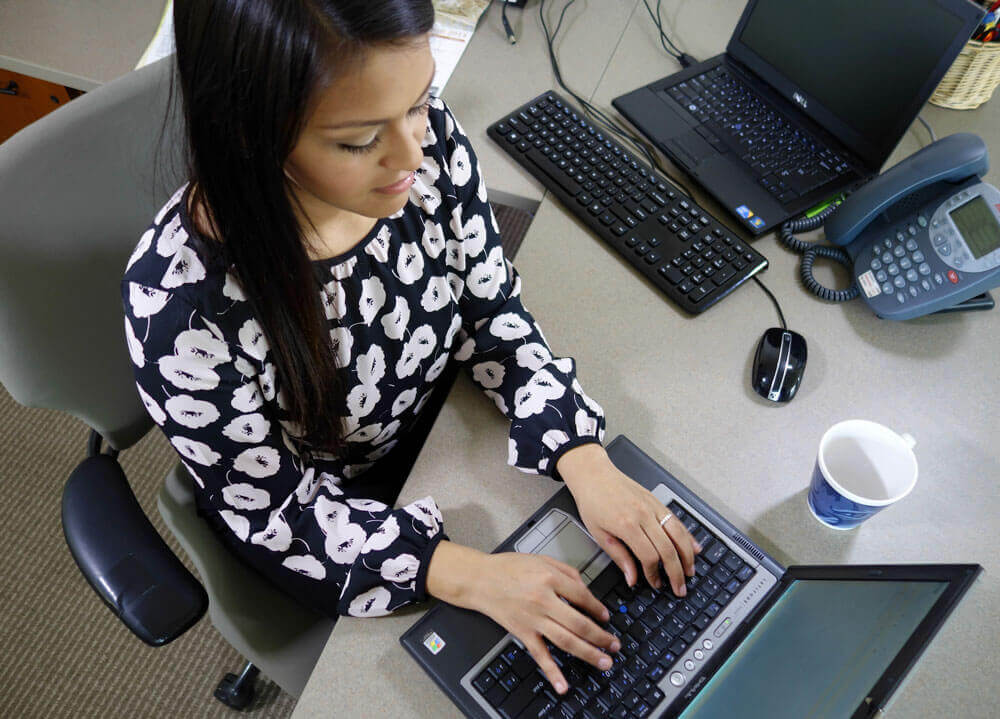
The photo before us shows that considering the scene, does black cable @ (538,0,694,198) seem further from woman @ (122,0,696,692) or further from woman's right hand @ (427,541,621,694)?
woman's right hand @ (427,541,621,694)

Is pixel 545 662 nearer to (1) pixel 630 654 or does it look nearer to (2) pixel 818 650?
(1) pixel 630 654

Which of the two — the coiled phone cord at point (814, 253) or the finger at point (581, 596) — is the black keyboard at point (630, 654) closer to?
the finger at point (581, 596)

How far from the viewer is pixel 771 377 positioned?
0.86m

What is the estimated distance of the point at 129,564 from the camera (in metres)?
0.73

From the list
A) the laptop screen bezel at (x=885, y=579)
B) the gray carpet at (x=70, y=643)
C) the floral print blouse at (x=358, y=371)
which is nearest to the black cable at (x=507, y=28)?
the floral print blouse at (x=358, y=371)

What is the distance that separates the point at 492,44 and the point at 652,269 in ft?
1.75

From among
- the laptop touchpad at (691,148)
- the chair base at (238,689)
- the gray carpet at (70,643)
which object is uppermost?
the laptop touchpad at (691,148)

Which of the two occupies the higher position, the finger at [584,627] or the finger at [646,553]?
the finger at [646,553]

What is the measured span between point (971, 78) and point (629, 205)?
0.60 metres

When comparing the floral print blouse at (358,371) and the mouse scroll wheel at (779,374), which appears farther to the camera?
the mouse scroll wheel at (779,374)

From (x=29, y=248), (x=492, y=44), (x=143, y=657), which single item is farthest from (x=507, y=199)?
(x=143, y=657)

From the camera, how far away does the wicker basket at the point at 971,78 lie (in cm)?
108

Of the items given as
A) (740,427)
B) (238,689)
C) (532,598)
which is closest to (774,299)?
(740,427)

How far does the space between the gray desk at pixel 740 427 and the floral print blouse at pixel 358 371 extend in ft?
0.14
